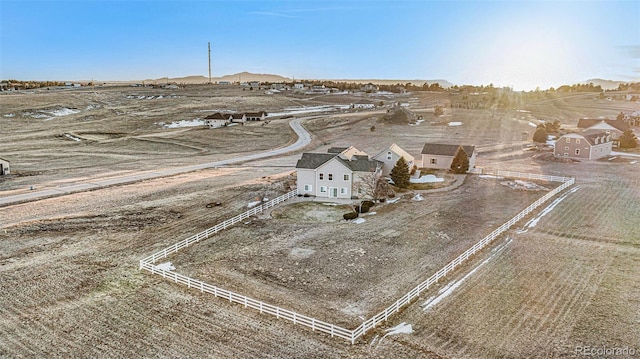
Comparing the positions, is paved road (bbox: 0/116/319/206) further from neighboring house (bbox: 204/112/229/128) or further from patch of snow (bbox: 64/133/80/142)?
patch of snow (bbox: 64/133/80/142)

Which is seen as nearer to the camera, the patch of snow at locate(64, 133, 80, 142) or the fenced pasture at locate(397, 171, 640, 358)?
the fenced pasture at locate(397, 171, 640, 358)

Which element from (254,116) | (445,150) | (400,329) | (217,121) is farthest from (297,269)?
(254,116)

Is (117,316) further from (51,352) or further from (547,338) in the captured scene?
(547,338)

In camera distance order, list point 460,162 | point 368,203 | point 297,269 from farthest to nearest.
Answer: point 460,162, point 368,203, point 297,269

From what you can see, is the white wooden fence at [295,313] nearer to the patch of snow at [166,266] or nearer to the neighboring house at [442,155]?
the patch of snow at [166,266]

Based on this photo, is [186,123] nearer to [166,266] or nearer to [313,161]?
[313,161]

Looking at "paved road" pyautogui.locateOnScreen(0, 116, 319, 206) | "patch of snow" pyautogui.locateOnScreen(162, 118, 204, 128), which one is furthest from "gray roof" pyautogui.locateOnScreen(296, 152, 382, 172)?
"patch of snow" pyautogui.locateOnScreen(162, 118, 204, 128)

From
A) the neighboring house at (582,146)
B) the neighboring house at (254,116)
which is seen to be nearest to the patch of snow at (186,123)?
the neighboring house at (254,116)
